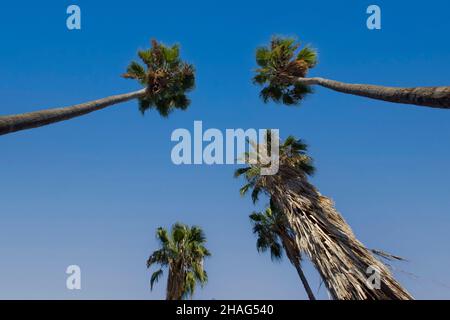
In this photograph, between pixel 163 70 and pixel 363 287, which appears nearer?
pixel 363 287

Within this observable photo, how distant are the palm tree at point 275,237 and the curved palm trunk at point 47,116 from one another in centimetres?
1148

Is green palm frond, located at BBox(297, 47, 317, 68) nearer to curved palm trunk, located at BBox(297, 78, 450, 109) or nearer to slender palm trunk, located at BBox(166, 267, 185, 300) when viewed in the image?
curved palm trunk, located at BBox(297, 78, 450, 109)

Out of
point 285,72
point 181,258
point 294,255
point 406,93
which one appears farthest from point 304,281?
point 406,93

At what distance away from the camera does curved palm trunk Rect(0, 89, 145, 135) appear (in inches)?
260

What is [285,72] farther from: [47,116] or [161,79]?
[47,116]

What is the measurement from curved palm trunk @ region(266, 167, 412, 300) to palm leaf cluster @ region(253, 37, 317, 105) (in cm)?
392

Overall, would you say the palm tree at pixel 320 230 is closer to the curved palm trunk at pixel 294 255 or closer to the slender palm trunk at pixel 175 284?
the curved palm trunk at pixel 294 255

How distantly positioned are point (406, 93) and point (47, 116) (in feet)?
24.9

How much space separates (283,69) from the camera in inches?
655

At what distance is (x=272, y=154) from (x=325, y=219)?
4938mm

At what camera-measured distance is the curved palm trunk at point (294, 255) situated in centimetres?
1898
